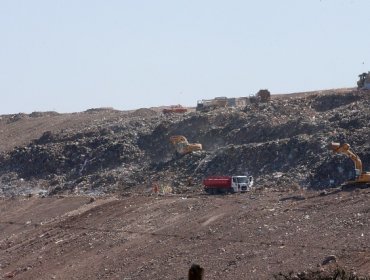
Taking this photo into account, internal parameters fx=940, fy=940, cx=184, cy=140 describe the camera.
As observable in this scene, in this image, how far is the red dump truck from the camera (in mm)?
33062

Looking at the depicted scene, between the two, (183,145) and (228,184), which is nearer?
(228,184)

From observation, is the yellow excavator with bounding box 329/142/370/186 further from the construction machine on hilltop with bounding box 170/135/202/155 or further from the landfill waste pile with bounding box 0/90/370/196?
the construction machine on hilltop with bounding box 170/135/202/155

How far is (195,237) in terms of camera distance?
90.8 ft

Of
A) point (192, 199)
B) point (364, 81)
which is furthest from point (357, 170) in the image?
point (364, 81)

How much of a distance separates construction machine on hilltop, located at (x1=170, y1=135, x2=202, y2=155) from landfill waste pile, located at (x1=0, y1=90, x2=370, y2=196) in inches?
13.8

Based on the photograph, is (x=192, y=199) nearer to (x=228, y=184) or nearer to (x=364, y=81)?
(x=228, y=184)

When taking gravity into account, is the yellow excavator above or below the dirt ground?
above

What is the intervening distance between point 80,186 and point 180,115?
1063 cm

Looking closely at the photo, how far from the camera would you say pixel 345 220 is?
84.0 ft

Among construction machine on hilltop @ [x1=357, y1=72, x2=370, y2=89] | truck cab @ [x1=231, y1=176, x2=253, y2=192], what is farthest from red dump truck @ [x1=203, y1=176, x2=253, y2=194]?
construction machine on hilltop @ [x1=357, y1=72, x2=370, y2=89]

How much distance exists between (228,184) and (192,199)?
150cm

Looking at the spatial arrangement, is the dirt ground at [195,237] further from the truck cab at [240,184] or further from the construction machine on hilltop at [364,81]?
the construction machine on hilltop at [364,81]

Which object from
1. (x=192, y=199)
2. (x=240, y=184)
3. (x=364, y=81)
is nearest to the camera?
(x=192, y=199)

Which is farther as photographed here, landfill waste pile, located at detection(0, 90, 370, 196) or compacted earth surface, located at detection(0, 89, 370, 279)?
landfill waste pile, located at detection(0, 90, 370, 196)
